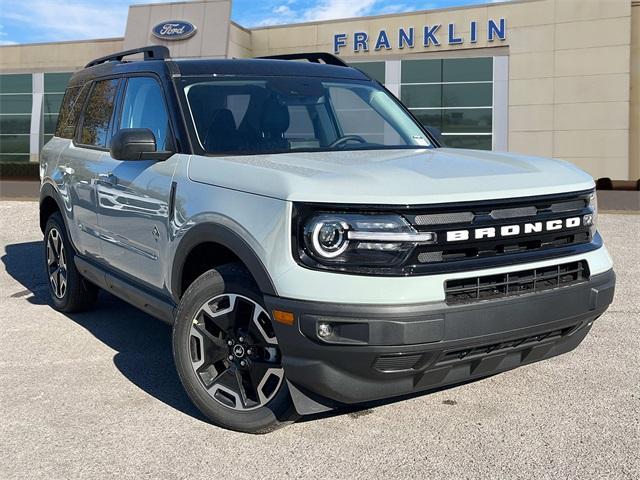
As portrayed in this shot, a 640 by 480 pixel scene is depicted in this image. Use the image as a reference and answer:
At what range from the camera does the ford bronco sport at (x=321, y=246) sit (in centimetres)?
303

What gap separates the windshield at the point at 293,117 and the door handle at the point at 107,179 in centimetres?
83

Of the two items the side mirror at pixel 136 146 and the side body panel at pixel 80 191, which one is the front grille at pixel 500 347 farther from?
the side body panel at pixel 80 191

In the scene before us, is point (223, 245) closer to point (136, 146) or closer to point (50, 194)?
point (136, 146)

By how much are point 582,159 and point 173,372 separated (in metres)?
29.8

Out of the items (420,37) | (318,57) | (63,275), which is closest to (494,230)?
(318,57)

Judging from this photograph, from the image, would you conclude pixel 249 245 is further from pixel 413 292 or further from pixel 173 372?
pixel 173 372

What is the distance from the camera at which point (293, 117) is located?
446cm

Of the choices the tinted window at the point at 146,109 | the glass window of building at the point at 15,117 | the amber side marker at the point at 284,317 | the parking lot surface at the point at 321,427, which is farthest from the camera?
the glass window of building at the point at 15,117

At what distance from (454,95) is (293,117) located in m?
28.3

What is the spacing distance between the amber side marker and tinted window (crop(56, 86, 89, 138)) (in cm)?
347

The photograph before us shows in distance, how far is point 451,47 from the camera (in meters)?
32.1

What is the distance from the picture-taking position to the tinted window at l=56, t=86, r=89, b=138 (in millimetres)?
5891

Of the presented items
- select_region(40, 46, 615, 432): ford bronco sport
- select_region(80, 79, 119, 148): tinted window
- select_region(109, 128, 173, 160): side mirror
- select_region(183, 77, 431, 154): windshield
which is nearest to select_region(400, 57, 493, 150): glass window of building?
select_region(80, 79, 119, 148): tinted window

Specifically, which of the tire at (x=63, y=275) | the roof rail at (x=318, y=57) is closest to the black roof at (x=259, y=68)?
the roof rail at (x=318, y=57)
